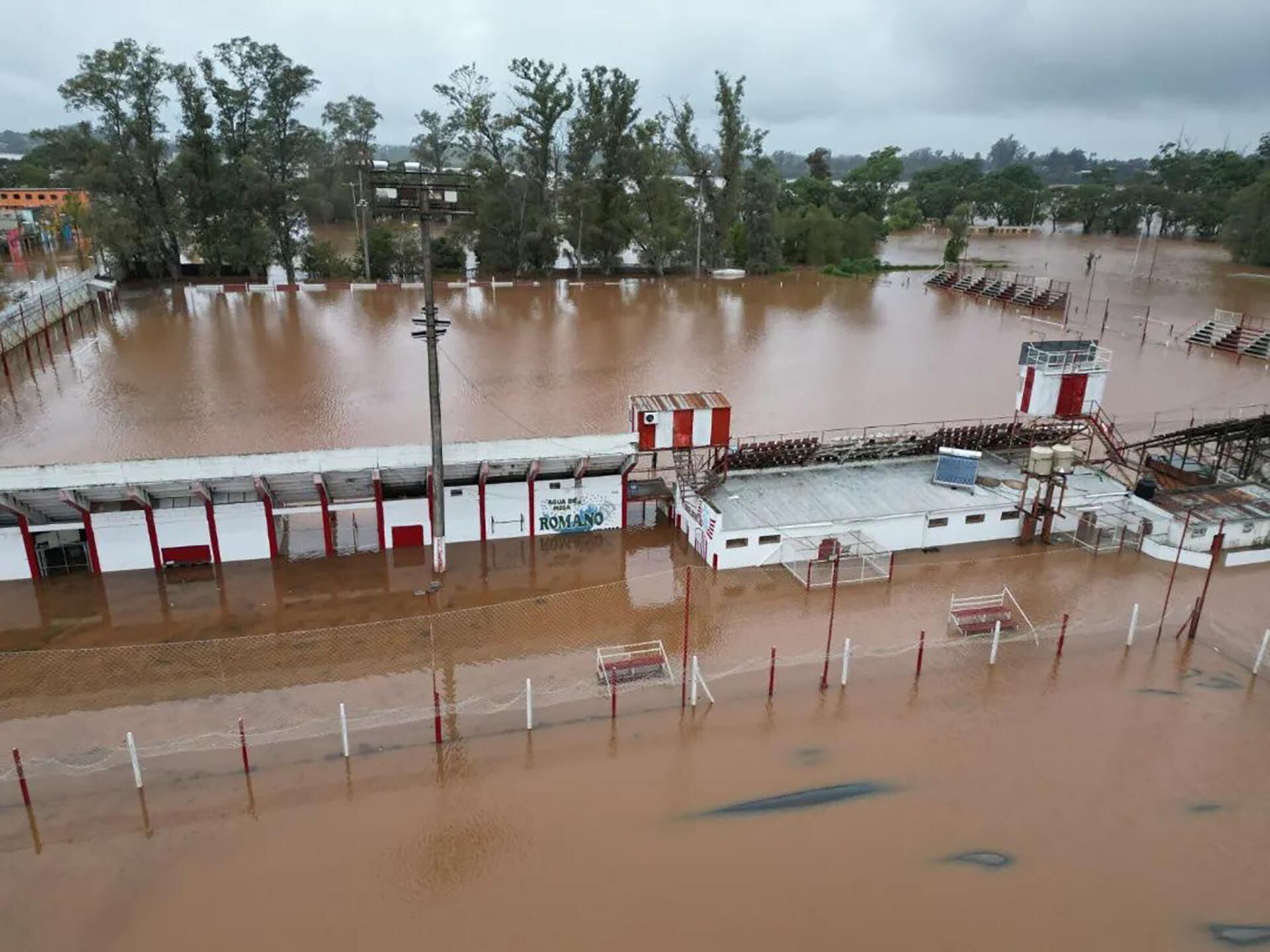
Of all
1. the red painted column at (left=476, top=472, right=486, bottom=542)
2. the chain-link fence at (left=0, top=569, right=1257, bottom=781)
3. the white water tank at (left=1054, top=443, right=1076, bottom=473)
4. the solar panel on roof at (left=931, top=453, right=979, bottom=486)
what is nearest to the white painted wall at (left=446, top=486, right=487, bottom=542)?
the red painted column at (left=476, top=472, right=486, bottom=542)

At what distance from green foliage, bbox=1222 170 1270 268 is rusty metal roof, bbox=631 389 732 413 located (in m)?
86.7

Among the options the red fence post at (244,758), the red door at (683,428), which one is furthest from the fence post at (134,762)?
the red door at (683,428)

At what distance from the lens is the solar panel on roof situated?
95.6ft

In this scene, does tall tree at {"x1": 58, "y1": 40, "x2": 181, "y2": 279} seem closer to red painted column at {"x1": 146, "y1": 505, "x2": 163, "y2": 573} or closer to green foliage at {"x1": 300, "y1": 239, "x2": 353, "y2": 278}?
green foliage at {"x1": 300, "y1": 239, "x2": 353, "y2": 278}

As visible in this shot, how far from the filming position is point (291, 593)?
990 inches

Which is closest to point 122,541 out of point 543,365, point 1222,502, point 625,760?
point 625,760

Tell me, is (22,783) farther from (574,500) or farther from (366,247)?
(366,247)

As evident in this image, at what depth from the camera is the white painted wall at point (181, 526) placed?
84.0ft

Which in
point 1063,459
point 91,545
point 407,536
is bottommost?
point 407,536

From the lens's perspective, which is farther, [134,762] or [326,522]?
[326,522]

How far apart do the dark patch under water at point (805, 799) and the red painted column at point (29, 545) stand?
20.9 meters

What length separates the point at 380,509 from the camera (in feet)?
88.4

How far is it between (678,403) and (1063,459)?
39.6ft

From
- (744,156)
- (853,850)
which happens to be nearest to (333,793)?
(853,850)
